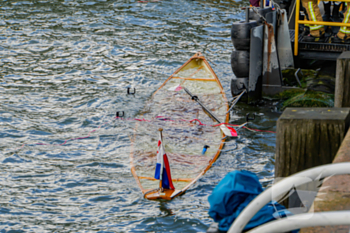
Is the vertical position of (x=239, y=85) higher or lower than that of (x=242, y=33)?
lower

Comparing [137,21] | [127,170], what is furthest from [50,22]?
[127,170]

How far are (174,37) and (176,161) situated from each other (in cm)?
1060

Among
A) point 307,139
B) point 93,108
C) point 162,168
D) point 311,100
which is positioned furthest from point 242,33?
point 307,139

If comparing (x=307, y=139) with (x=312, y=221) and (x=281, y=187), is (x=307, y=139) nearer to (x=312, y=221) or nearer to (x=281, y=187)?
(x=281, y=187)

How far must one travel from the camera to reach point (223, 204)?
251 centimetres

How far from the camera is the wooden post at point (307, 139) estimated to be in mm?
2980

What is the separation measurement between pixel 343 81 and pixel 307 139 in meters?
1.50

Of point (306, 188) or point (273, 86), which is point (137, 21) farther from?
point (306, 188)

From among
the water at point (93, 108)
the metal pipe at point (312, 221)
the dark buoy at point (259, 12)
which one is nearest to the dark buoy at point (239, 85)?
the water at point (93, 108)

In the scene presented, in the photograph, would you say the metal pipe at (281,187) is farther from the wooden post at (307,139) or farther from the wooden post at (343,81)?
the wooden post at (343,81)

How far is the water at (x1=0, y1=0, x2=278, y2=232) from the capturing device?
6.36m

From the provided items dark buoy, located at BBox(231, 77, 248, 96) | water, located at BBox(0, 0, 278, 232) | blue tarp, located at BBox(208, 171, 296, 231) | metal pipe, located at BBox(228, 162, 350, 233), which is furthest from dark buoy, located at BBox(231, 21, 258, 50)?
metal pipe, located at BBox(228, 162, 350, 233)

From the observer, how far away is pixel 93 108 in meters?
10.8

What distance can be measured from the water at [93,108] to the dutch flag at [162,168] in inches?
12.3
